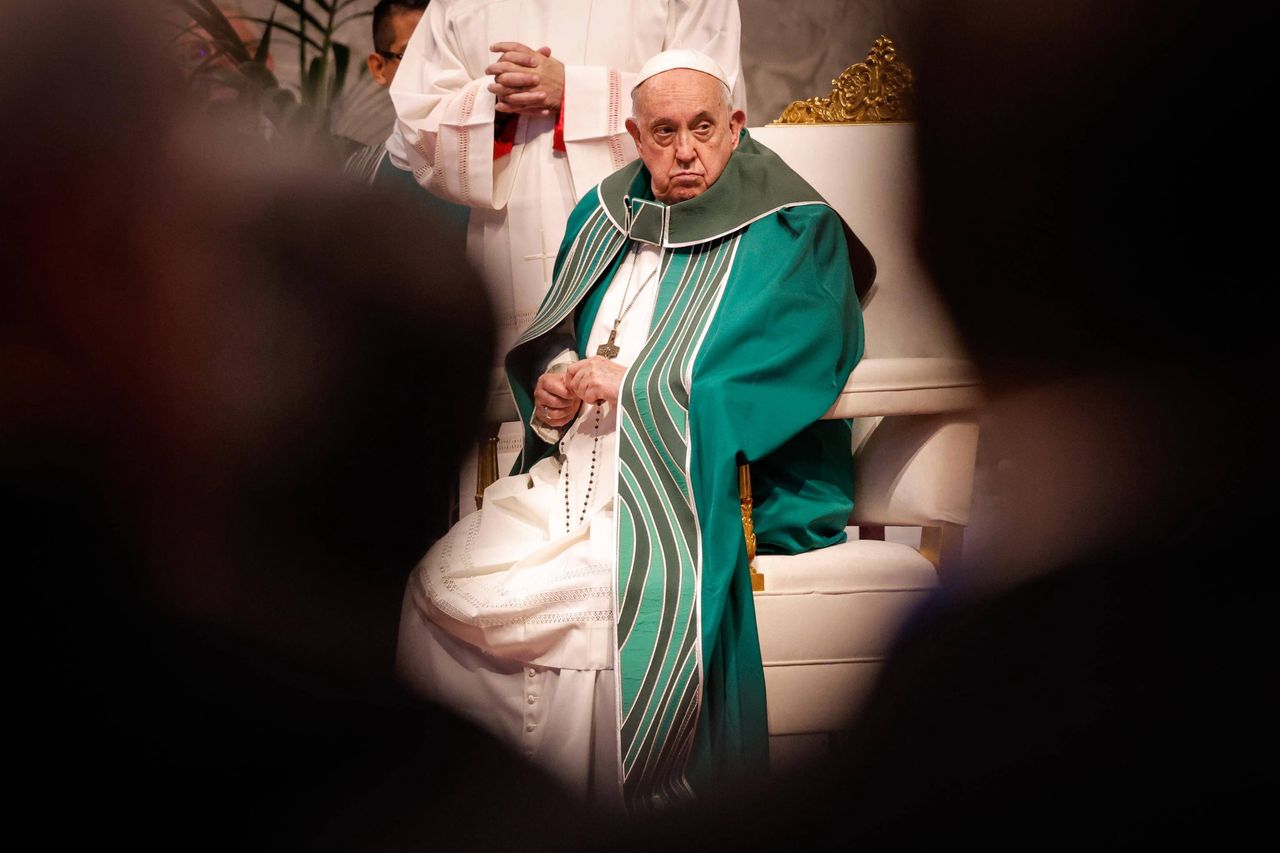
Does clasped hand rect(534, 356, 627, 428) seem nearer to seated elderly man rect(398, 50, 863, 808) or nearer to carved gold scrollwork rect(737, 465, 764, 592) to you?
seated elderly man rect(398, 50, 863, 808)

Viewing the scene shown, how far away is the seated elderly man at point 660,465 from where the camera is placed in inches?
60.7

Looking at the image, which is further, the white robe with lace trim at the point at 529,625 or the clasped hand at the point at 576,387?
the clasped hand at the point at 576,387

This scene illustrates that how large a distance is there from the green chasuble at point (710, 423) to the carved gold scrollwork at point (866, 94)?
254mm

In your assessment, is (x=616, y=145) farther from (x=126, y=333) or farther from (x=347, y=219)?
(x=126, y=333)

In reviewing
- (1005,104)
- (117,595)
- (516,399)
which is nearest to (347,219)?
(117,595)

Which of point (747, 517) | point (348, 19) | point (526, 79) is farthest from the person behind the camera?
point (526, 79)

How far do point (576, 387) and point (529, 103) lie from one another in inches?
22.2

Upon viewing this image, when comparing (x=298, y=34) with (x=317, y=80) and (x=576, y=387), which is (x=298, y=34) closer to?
(x=317, y=80)

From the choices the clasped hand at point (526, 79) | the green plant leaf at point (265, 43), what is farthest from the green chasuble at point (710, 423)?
the green plant leaf at point (265, 43)

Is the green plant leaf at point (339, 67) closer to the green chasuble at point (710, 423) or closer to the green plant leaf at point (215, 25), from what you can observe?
the green plant leaf at point (215, 25)

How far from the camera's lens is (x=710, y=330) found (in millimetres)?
1787

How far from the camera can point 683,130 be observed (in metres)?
1.88

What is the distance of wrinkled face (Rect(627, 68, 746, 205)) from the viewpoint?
186 centimetres

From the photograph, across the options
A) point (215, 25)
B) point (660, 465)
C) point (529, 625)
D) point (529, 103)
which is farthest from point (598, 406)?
point (215, 25)
